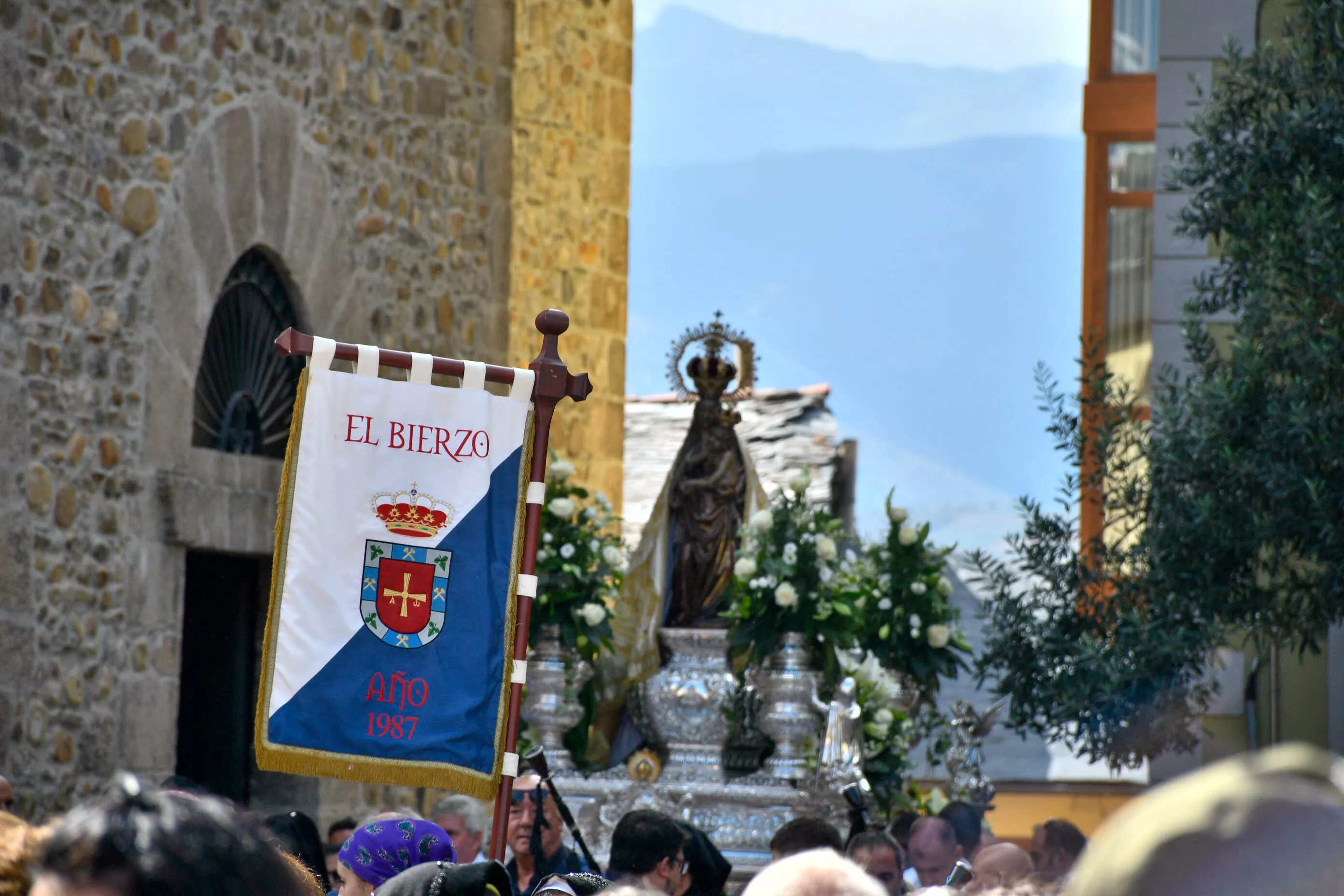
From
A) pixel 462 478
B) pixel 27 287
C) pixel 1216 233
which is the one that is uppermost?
pixel 1216 233

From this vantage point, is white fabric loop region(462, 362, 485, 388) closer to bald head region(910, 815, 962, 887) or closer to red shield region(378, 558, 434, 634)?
red shield region(378, 558, 434, 634)

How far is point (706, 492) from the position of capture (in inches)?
348

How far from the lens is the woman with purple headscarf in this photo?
4.18 metres

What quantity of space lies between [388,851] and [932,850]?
9.65 feet

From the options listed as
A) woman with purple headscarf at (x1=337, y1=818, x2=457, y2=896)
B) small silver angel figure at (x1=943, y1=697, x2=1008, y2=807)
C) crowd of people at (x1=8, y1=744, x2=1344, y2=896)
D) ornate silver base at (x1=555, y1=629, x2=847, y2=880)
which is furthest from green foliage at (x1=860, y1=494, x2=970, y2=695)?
crowd of people at (x1=8, y1=744, x2=1344, y2=896)

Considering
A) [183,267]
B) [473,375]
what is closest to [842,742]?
[473,375]

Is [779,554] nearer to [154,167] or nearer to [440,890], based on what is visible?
[154,167]

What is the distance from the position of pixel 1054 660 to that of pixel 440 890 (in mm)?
6095

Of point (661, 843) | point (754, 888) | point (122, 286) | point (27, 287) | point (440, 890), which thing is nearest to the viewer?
point (754, 888)

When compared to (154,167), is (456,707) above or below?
below

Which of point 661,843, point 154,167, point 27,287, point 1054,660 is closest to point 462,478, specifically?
point 661,843

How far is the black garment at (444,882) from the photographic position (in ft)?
11.8

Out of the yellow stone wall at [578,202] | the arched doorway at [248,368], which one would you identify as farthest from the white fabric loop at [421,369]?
the yellow stone wall at [578,202]

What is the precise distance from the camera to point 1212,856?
1.26 meters
